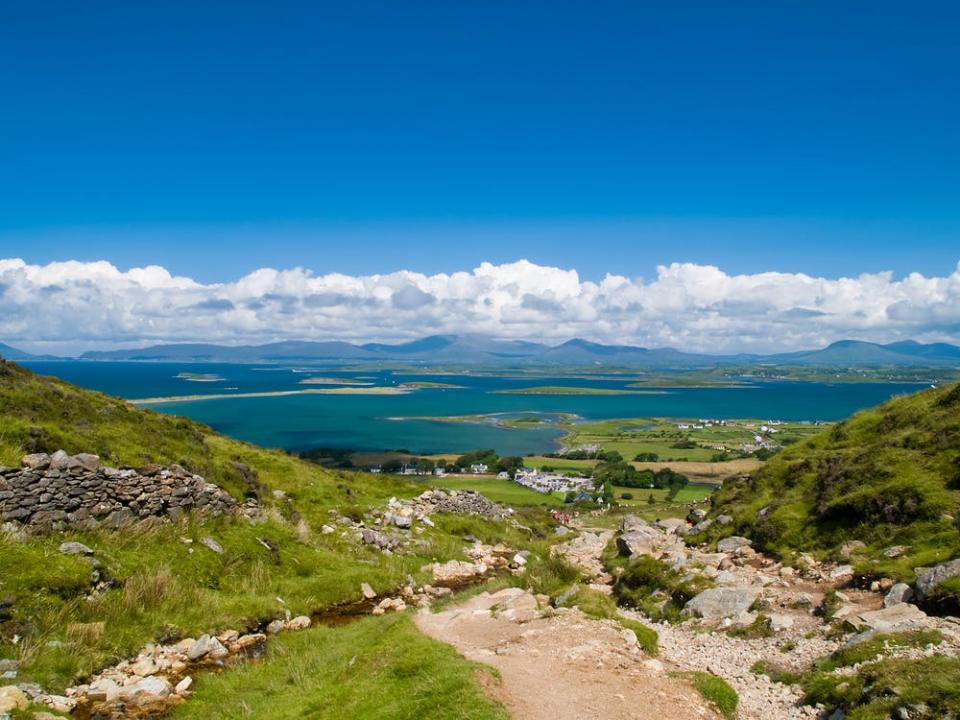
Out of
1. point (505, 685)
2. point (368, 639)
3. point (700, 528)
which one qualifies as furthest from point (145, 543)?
point (700, 528)

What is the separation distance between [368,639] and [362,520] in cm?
1371

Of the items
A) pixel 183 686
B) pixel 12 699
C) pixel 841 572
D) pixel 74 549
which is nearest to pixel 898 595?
pixel 841 572

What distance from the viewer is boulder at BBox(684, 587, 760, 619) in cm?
1614

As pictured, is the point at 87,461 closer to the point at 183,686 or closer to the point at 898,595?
the point at 183,686

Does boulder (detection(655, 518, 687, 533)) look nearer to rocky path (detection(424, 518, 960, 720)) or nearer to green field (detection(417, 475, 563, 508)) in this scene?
rocky path (detection(424, 518, 960, 720))

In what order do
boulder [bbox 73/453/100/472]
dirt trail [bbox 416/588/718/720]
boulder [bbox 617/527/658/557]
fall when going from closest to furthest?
dirt trail [bbox 416/588/718/720], boulder [bbox 73/453/100/472], boulder [bbox 617/527/658/557]

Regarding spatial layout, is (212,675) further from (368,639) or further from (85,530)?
(85,530)

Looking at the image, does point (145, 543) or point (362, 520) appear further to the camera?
point (362, 520)

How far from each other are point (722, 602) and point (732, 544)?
24.4 ft

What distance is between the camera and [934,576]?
45.4ft

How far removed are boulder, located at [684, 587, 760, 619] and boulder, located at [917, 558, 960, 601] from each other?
3.92 meters

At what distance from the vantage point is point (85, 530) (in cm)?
1895

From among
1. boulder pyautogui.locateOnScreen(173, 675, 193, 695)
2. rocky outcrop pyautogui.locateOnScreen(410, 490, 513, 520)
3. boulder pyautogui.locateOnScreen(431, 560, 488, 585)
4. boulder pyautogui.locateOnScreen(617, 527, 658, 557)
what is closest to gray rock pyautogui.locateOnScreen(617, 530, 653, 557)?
boulder pyautogui.locateOnScreen(617, 527, 658, 557)

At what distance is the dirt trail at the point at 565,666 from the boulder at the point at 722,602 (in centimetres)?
285
